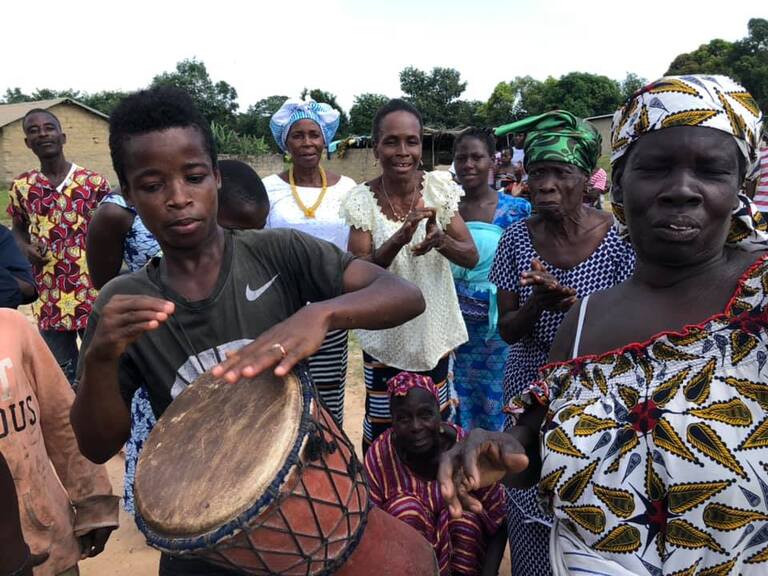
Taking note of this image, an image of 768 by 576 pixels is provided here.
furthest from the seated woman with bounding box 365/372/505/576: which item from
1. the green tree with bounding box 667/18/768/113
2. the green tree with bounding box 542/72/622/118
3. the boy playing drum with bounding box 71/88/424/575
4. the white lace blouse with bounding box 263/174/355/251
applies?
the green tree with bounding box 542/72/622/118

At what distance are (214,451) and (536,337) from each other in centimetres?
155

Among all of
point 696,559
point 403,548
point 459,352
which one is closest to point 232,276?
point 403,548

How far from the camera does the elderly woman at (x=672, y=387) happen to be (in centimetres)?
126

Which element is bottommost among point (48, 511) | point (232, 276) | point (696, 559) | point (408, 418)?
point (408, 418)

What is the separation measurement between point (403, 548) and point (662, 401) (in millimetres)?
788

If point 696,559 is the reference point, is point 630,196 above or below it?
above

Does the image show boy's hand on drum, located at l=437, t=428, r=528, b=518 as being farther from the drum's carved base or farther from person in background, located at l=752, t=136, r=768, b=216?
person in background, located at l=752, t=136, r=768, b=216

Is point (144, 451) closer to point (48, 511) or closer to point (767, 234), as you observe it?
point (48, 511)

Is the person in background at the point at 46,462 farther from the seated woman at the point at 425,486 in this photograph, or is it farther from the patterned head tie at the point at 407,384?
the patterned head tie at the point at 407,384

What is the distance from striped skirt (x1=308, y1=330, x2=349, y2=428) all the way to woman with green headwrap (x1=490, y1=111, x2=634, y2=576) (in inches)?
34.1

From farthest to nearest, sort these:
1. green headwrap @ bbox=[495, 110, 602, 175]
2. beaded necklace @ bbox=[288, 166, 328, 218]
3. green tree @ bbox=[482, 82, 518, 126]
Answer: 1. green tree @ bbox=[482, 82, 518, 126]
2. beaded necklace @ bbox=[288, 166, 328, 218]
3. green headwrap @ bbox=[495, 110, 602, 175]

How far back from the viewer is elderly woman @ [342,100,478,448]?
3.53 metres

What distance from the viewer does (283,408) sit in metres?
1.48

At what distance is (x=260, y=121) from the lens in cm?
4166
